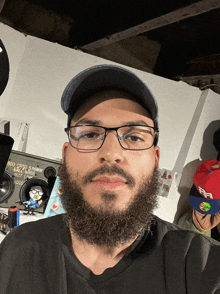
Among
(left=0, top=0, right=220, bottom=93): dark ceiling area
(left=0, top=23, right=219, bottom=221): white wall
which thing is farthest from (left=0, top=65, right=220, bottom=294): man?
(left=0, top=0, right=220, bottom=93): dark ceiling area

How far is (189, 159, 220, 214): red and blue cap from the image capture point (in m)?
1.50

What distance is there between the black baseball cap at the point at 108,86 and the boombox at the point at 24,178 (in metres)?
0.56

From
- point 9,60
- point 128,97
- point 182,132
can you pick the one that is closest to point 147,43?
point 182,132

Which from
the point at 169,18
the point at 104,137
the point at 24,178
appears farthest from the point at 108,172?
Answer: the point at 169,18

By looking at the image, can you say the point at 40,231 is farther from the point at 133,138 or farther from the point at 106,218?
the point at 133,138

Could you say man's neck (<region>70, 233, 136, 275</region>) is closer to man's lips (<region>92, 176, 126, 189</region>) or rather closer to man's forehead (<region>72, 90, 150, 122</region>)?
man's lips (<region>92, 176, 126, 189</region>)

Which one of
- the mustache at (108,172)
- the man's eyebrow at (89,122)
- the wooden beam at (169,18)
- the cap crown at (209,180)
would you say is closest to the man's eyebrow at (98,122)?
the man's eyebrow at (89,122)

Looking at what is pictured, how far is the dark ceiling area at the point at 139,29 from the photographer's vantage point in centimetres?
126

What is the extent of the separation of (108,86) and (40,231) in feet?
2.11

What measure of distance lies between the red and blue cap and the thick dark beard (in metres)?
0.99

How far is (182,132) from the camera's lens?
1744mm

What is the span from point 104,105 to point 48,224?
1.75ft

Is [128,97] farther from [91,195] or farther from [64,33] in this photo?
[64,33]

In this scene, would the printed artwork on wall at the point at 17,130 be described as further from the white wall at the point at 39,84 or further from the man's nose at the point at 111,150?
the man's nose at the point at 111,150
